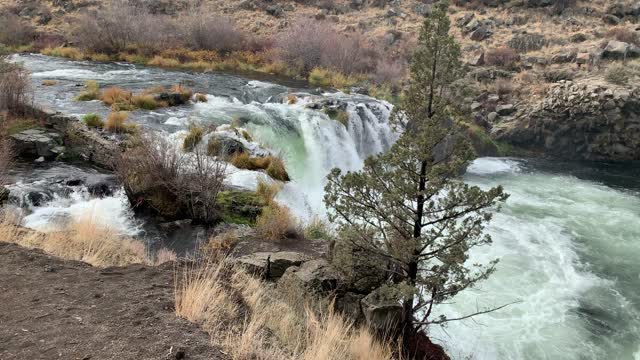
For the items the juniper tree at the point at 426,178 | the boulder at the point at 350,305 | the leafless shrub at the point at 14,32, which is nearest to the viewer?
the juniper tree at the point at 426,178

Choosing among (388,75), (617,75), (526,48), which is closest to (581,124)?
(617,75)

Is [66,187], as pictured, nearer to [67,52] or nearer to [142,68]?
[142,68]

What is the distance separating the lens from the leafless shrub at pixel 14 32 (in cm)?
3347

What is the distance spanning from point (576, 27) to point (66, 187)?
3580 centimetres

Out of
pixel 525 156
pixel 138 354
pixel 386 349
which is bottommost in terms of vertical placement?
pixel 525 156

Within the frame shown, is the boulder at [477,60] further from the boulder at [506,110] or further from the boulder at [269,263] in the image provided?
the boulder at [269,263]

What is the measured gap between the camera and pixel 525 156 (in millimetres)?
23969

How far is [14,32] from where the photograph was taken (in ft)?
111

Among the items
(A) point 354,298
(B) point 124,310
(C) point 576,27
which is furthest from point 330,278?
(C) point 576,27

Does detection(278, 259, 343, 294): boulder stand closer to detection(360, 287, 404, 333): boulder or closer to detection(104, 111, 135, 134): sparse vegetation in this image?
detection(360, 287, 404, 333): boulder

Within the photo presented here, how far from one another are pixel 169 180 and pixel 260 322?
6.33 m

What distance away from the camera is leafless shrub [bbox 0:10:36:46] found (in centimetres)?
3347

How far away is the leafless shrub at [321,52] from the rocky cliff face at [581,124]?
9638 mm

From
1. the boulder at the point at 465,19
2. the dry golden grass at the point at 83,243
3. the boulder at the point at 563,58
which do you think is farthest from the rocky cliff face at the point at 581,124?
the dry golden grass at the point at 83,243
